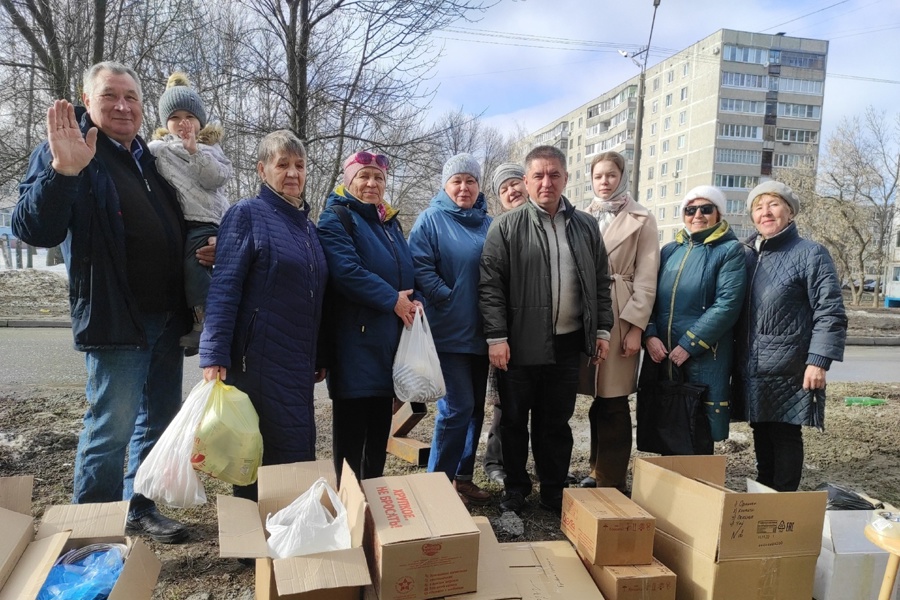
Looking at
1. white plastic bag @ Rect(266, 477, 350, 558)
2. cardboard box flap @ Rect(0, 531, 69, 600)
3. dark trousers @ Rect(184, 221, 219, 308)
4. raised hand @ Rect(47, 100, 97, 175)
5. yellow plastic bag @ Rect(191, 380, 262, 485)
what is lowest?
cardboard box flap @ Rect(0, 531, 69, 600)

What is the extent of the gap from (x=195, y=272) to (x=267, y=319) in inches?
20.4

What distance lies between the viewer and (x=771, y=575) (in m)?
2.18

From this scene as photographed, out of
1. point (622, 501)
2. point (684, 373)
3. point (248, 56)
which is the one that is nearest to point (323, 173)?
point (248, 56)

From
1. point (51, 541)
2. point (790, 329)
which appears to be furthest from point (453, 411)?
point (790, 329)

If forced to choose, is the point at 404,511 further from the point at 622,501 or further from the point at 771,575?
the point at 771,575

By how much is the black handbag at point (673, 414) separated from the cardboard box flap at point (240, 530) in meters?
2.32

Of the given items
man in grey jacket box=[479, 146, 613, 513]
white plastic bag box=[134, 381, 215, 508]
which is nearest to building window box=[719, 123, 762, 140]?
man in grey jacket box=[479, 146, 613, 513]

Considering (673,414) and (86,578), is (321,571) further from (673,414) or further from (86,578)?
(673,414)

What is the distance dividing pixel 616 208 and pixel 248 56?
5976 millimetres

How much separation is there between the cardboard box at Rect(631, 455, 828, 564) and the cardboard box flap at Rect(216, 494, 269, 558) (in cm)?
168

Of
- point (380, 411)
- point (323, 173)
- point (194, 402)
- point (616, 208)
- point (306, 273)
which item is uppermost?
point (323, 173)

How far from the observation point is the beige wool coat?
3285mm

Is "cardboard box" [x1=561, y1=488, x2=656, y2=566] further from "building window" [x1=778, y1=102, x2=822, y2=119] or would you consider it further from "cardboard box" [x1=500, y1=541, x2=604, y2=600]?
"building window" [x1=778, y1=102, x2=822, y2=119]

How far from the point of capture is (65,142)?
2.09m
